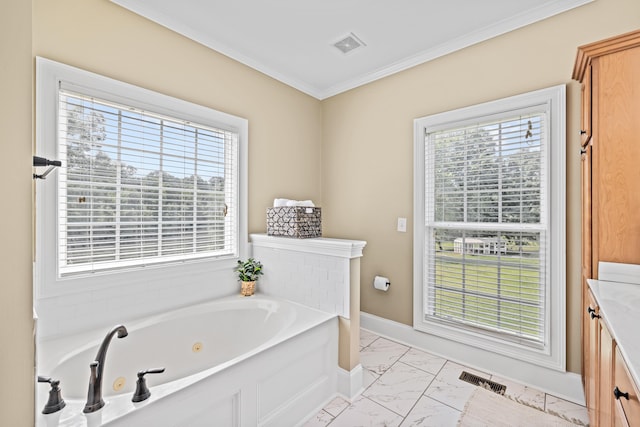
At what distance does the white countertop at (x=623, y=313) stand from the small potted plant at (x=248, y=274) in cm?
211

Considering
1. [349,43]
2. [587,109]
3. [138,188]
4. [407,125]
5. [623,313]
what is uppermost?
[349,43]

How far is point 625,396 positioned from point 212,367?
1787 millimetres

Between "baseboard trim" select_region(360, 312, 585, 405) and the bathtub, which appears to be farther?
"baseboard trim" select_region(360, 312, 585, 405)

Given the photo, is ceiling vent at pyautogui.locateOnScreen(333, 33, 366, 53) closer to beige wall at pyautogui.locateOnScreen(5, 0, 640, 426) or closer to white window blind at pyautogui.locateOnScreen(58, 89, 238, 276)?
beige wall at pyautogui.locateOnScreen(5, 0, 640, 426)

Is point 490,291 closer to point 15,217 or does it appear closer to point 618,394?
point 618,394

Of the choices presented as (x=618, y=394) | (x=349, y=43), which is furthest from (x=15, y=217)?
(x=349, y=43)

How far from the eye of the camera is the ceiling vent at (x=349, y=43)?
A: 2.31 meters

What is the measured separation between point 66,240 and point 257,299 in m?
1.26

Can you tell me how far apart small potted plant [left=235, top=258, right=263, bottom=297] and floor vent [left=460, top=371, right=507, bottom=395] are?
67.6 inches

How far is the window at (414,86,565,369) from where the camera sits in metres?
1.96

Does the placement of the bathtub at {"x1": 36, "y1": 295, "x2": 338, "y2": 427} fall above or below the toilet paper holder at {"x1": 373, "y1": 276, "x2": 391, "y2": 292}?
below

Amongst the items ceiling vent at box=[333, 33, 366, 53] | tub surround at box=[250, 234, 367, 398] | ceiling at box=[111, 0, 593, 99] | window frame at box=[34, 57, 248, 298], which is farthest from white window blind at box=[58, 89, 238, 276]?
ceiling vent at box=[333, 33, 366, 53]

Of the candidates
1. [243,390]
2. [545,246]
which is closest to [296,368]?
[243,390]

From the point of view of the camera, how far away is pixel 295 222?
229 centimetres
